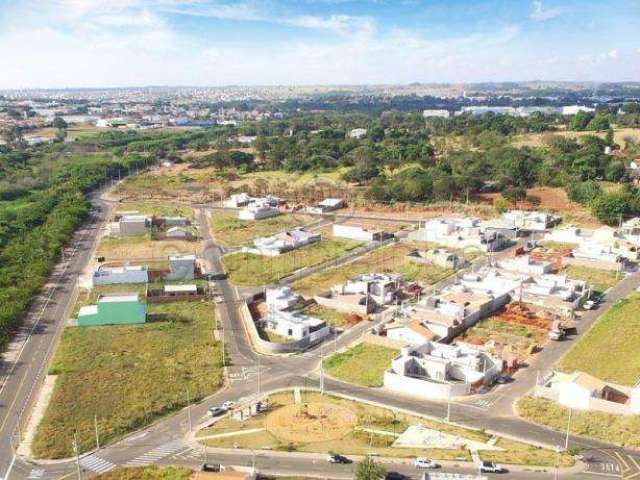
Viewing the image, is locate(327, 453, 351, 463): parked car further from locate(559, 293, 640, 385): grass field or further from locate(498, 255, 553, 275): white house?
locate(498, 255, 553, 275): white house

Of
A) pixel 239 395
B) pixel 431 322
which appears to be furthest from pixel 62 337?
pixel 431 322

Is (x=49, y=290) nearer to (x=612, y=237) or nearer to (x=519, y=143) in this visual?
(x=612, y=237)

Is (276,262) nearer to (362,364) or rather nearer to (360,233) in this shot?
(360,233)

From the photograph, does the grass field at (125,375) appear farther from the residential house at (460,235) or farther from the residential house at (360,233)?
the residential house at (460,235)

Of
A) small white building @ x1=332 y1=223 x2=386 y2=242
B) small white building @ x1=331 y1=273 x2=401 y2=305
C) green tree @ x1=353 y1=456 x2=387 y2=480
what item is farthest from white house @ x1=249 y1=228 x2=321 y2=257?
green tree @ x1=353 y1=456 x2=387 y2=480

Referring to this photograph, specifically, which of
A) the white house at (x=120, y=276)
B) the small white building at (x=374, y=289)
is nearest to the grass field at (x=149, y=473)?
the small white building at (x=374, y=289)

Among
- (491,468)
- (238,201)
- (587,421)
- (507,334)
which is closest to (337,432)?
(491,468)
